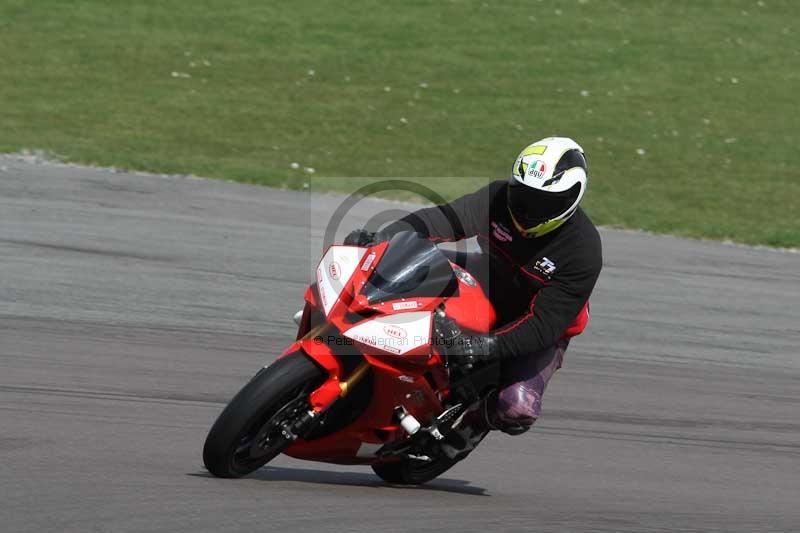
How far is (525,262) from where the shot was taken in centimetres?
559

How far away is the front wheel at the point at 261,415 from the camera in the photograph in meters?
4.95

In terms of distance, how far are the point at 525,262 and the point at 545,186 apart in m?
0.41

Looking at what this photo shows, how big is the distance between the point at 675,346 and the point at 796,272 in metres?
3.50

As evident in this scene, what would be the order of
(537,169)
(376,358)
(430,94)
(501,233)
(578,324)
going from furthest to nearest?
1. (430,94)
2. (578,324)
3. (501,233)
4. (537,169)
5. (376,358)

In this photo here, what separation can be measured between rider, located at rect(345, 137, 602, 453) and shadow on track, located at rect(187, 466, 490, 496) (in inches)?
15.1

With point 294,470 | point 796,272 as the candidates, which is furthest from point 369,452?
point 796,272

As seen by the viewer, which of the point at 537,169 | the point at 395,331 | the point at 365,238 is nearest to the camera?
the point at 395,331

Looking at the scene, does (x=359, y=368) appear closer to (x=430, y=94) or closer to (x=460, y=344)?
(x=460, y=344)

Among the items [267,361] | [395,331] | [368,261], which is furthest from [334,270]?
[267,361]

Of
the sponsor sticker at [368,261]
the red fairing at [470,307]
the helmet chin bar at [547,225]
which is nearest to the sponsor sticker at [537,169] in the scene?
the helmet chin bar at [547,225]

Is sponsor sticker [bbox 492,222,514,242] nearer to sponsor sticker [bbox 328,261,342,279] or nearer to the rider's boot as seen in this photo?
the rider's boot

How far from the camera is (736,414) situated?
811cm

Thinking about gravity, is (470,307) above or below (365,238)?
below

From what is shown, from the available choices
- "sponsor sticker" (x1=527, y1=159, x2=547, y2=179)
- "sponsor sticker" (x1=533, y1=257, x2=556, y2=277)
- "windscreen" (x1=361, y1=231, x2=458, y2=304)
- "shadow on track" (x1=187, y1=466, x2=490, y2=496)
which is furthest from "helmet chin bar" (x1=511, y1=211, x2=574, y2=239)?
"shadow on track" (x1=187, y1=466, x2=490, y2=496)
